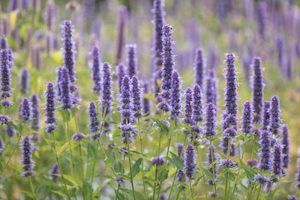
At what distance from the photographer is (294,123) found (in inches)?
339

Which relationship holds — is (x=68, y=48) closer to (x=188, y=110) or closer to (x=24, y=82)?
(x=188, y=110)

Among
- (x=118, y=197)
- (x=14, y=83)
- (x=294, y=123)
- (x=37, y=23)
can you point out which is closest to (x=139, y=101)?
(x=118, y=197)

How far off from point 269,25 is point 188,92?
10370 mm

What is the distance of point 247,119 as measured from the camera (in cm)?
402

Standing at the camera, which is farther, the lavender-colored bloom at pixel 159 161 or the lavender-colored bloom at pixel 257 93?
the lavender-colored bloom at pixel 257 93

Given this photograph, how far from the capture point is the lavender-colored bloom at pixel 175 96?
388cm

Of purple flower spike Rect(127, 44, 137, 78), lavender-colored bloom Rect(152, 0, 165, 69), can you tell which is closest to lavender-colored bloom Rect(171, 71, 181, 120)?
purple flower spike Rect(127, 44, 137, 78)

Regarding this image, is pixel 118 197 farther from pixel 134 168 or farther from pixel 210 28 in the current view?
pixel 210 28

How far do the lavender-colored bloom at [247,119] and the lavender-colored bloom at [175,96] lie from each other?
0.46 m

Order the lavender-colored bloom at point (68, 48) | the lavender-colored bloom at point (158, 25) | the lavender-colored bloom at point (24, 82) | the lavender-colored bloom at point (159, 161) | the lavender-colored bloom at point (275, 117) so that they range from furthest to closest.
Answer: the lavender-colored bloom at point (24, 82), the lavender-colored bloom at point (158, 25), the lavender-colored bloom at point (68, 48), the lavender-colored bloom at point (159, 161), the lavender-colored bloom at point (275, 117)

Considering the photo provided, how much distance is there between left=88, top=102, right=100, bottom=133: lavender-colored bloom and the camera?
432cm

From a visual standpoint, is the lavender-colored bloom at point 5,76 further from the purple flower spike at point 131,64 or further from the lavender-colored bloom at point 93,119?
the purple flower spike at point 131,64

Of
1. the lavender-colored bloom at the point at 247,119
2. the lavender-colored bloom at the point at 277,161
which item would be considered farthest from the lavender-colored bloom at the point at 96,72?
the lavender-colored bloom at the point at 277,161

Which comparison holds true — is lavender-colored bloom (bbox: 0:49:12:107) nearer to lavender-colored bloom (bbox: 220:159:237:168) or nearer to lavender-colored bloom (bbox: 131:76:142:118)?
lavender-colored bloom (bbox: 131:76:142:118)
